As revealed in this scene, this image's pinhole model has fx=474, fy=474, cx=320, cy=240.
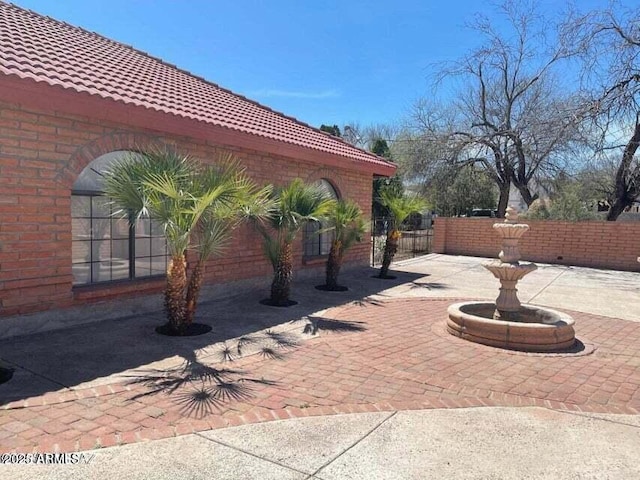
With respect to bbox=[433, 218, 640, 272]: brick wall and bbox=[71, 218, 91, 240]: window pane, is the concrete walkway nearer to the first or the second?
bbox=[71, 218, 91, 240]: window pane

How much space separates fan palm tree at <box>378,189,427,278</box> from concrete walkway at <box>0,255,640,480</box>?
5028mm

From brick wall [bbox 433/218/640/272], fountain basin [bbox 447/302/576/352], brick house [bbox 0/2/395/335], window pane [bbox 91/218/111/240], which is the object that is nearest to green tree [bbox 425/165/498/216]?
brick wall [bbox 433/218/640/272]

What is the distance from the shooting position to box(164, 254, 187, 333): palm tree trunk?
19.5ft

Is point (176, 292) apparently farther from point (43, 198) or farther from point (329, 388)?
point (329, 388)

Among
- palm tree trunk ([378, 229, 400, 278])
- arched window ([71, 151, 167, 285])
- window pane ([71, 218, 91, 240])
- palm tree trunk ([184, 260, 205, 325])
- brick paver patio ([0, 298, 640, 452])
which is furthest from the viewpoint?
palm tree trunk ([378, 229, 400, 278])

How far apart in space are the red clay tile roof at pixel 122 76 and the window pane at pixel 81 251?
6.84 feet

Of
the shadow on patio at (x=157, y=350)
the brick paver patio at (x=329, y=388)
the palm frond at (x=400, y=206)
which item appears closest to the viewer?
the brick paver patio at (x=329, y=388)

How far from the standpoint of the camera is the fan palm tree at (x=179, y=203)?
5.57 meters

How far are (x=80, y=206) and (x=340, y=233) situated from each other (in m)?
5.05

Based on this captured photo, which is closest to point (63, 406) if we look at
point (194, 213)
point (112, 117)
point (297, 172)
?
point (194, 213)

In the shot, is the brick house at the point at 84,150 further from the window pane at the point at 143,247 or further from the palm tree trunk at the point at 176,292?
the palm tree trunk at the point at 176,292

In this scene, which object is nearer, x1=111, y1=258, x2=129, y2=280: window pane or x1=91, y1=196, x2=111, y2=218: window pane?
x1=91, y1=196, x2=111, y2=218: window pane

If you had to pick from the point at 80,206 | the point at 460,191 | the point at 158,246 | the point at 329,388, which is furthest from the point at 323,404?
the point at 460,191

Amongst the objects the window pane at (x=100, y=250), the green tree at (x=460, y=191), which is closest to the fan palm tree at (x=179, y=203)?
the window pane at (x=100, y=250)
